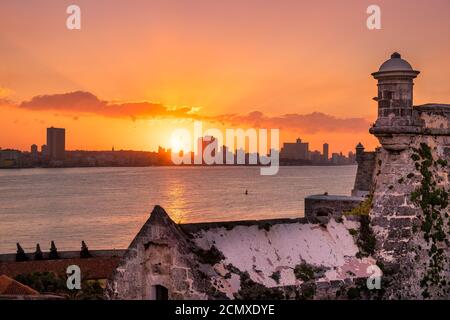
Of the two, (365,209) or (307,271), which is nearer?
(307,271)

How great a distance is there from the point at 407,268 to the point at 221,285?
475 cm

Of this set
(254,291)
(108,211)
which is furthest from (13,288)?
(108,211)

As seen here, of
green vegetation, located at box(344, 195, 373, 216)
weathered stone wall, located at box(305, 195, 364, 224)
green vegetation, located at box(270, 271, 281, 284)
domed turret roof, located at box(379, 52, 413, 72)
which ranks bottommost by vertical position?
weathered stone wall, located at box(305, 195, 364, 224)

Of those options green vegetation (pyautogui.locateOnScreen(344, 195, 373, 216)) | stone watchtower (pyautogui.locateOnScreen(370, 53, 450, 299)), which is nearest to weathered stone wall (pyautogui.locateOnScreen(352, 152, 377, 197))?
green vegetation (pyautogui.locateOnScreen(344, 195, 373, 216))

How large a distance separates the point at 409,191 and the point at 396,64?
111 inches

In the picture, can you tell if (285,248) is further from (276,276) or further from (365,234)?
(365,234)

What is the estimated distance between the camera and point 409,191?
596 inches

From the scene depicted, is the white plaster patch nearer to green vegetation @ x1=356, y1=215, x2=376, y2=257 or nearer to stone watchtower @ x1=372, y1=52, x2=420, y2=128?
green vegetation @ x1=356, y1=215, x2=376, y2=257

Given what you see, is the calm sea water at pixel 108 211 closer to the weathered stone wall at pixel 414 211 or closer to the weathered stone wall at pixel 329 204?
the weathered stone wall at pixel 329 204

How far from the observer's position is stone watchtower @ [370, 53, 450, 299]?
48.8 ft

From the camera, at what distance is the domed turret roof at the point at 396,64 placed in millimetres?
15056

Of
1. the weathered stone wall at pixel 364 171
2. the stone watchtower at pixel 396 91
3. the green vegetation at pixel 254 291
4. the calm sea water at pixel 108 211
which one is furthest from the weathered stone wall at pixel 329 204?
the calm sea water at pixel 108 211

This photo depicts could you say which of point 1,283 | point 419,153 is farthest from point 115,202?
point 419,153
